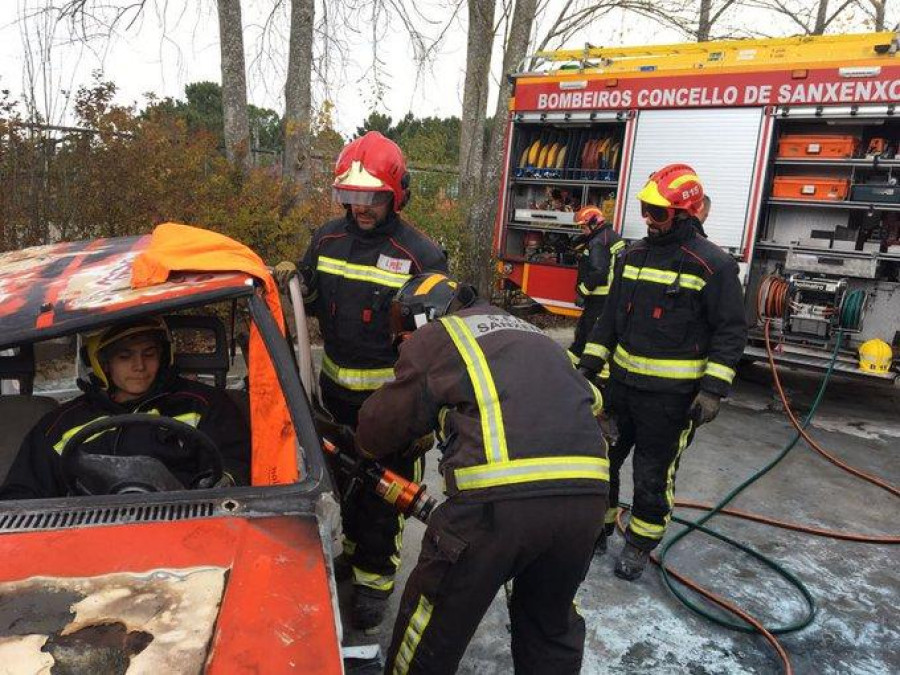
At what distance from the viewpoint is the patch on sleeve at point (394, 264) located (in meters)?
2.79

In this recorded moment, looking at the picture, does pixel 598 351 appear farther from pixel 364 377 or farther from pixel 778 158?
pixel 778 158

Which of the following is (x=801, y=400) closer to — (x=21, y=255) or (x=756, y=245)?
(x=756, y=245)

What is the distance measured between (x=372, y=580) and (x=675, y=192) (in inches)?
84.3

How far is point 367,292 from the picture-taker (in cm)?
281

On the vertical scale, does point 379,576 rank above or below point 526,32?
below

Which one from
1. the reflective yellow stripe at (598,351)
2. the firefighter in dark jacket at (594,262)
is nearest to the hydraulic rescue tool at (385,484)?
the reflective yellow stripe at (598,351)

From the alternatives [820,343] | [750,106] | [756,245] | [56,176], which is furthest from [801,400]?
[56,176]

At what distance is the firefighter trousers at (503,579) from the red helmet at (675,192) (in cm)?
176

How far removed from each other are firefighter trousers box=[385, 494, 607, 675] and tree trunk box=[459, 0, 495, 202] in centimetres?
930

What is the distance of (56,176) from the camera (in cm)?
557

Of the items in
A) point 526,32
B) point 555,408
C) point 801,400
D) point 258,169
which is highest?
point 526,32

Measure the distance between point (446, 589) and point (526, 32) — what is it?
970 centimetres

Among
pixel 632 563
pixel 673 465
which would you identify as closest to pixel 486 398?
pixel 673 465

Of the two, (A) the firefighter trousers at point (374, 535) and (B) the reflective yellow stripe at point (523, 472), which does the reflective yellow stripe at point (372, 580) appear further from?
(B) the reflective yellow stripe at point (523, 472)
